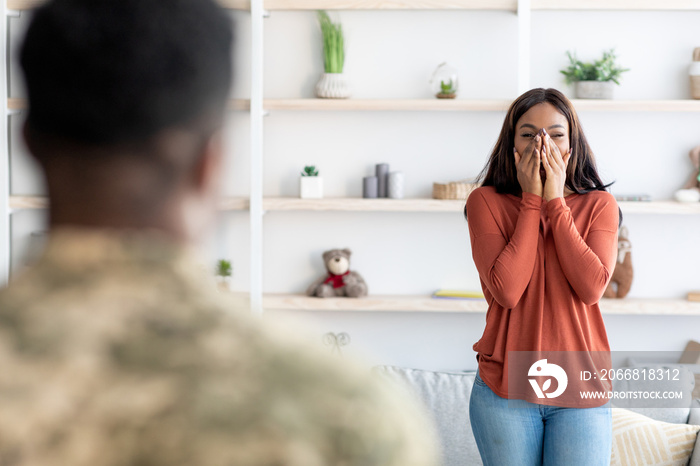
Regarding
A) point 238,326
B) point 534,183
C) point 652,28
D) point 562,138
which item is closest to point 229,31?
point 238,326

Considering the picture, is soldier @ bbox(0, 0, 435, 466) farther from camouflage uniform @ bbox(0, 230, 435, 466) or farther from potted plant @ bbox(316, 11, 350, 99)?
potted plant @ bbox(316, 11, 350, 99)

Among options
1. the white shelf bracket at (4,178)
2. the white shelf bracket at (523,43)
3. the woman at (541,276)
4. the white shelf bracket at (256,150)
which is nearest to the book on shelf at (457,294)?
the white shelf bracket at (256,150)

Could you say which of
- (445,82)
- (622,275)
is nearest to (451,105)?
(445,82)

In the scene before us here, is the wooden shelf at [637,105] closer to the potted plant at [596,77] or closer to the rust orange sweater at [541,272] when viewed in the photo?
the potted plant at [596,77]

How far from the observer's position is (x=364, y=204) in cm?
296

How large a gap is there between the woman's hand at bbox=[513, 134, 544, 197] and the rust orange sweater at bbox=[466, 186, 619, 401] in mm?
21

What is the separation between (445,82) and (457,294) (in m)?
0.95

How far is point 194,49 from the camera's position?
327 mm

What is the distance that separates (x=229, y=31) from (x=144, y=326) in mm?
151

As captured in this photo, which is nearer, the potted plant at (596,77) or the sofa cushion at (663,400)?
the sofa cushion at (663,400)

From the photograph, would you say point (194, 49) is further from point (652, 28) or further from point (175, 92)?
point (652, 28)

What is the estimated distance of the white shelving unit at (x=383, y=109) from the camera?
9.49 feet

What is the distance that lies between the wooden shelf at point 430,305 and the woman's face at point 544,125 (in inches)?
54.9

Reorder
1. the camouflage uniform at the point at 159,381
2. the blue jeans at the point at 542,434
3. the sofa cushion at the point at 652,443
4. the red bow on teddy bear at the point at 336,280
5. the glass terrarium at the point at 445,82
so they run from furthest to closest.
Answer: the red bow on teddy bear at the point at 336,280
the glass terrarium at the point at 445,82
the sofa cushion at the point at 652,443
the blue jeans at the point at 542,434
the camouflage uniform at the point at 159,381
